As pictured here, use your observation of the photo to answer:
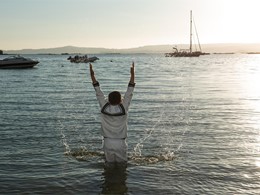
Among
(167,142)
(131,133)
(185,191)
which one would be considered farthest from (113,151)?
(131,133)

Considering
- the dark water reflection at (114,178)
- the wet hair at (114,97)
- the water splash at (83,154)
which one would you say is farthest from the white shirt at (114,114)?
the water splash at (83,154)

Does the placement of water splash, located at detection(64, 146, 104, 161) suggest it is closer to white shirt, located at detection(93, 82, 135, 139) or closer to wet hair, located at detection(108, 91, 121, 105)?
white shirt, located at detection(93, 82, 135, 139)

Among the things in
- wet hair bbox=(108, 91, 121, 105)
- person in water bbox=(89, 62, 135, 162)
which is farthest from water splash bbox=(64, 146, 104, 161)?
wet hair bbox=(108, 91, 121, 105)

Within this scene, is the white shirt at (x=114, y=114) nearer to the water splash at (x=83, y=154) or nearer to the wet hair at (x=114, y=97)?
the wet hair at (x=114, y=97)

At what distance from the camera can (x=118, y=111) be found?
29.9 feet

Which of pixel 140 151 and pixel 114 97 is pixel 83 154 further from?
pixel 114 97

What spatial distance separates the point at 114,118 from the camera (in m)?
9.19

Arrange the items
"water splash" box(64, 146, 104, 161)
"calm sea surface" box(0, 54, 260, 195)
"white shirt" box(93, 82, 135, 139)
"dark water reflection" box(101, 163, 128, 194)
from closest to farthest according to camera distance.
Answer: "dark water reflection" box(101, 163, 128, 194), "white shirt" box(93, 82, 135, 139), "calm sea surface" box(0, 54, 260, 195), "water splash" box(64, 146, 104, 161)

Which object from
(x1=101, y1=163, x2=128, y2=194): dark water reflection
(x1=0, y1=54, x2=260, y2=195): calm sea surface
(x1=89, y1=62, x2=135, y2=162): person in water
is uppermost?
(x1=89, y1=62, x2=135, y2=162): person in water

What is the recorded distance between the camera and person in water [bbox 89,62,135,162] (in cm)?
905

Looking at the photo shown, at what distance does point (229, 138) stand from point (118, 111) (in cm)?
648

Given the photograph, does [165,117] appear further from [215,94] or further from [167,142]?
[215,94]

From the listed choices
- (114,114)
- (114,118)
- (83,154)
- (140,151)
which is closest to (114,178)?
(114,118)

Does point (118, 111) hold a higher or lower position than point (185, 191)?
higher
